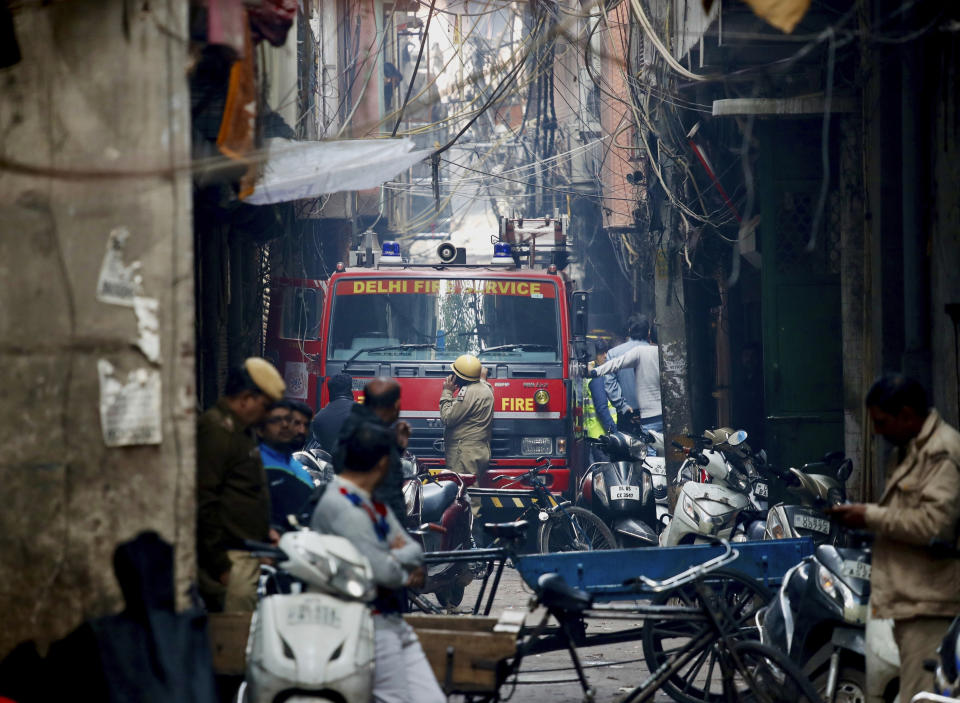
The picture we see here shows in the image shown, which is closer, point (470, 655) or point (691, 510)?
point (470, 655)

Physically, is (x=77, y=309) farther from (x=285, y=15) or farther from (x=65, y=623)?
(x=285, y=15)

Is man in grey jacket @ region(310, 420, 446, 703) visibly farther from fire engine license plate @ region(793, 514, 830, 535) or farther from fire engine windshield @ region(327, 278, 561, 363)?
fire engine windshield @ region(327, 278, 561, 363)

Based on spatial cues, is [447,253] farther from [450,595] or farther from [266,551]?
[266,551]

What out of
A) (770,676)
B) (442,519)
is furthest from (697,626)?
(442,519)

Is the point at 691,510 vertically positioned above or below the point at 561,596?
below

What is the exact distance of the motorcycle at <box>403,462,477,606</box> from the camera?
27.4 ft

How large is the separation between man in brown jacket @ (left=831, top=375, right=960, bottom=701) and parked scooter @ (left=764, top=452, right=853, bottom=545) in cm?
228

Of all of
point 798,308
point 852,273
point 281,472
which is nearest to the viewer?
point 281,472

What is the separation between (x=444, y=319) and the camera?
1145 centimetres

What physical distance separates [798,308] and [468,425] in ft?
9.86

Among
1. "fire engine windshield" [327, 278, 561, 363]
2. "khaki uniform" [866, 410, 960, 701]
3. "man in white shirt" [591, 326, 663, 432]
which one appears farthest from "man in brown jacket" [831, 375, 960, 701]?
"man in white shirt" [591, 326, 663, 432]

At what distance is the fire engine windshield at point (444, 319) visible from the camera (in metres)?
11.4

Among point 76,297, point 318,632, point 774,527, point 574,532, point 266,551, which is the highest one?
point 76,297

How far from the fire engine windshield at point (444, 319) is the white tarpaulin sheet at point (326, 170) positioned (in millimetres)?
→ 3439
